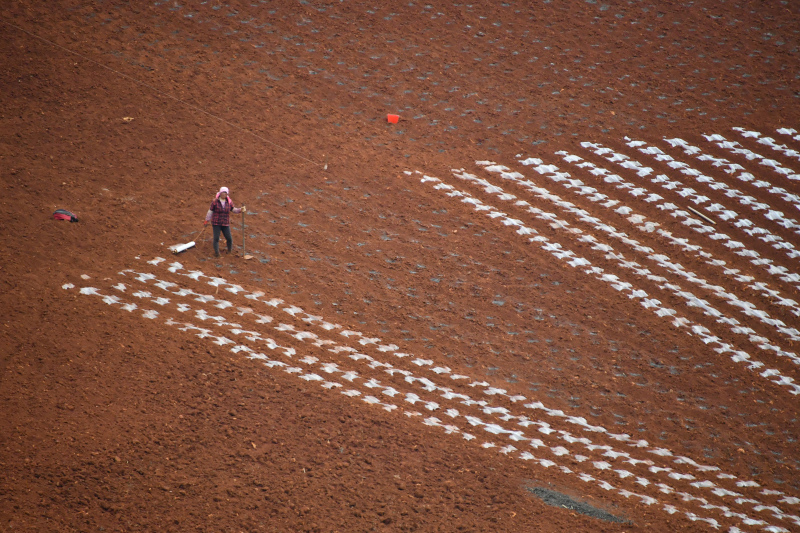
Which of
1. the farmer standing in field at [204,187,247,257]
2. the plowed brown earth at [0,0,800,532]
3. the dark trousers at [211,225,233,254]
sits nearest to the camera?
the plowed brown earth at [0,0,800,532]

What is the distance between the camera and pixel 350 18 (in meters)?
20.6

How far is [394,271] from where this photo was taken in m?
12.6

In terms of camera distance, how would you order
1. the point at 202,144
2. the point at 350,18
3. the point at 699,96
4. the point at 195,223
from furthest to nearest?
1. the point at 350,18
2. the point at 699,96
3. the point at 202,144
4. the point at 195,223

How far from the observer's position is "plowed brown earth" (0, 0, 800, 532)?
7.71 meters

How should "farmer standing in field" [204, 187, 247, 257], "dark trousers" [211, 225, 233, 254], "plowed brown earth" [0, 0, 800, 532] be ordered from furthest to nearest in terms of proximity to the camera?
"dark trousers" [211, 225, 233, 254]
"farmer standing in field" [204, 187, 247, 257]
"plowed brown earth" [0, 0, 800, 532]

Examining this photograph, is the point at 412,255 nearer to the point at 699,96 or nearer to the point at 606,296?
the point at 606,296

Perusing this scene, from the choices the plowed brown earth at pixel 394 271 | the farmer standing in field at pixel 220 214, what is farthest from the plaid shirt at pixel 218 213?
the plowed brown earth at pixel 394 271

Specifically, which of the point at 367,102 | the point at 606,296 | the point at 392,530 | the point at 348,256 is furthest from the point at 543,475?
the point at 367,102

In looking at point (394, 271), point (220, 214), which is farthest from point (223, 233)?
point (394, 271)

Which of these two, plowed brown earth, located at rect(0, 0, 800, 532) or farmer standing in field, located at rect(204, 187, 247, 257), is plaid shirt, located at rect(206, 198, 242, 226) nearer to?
farmer standing in field, located at rect(204, 187, 247, 257)

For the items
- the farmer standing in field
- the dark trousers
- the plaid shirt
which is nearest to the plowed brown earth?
the dark trousers

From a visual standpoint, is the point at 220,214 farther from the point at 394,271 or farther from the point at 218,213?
the point at 394,271

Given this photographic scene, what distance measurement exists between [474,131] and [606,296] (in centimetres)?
695

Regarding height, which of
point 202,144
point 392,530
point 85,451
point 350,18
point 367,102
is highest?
point 350,18
